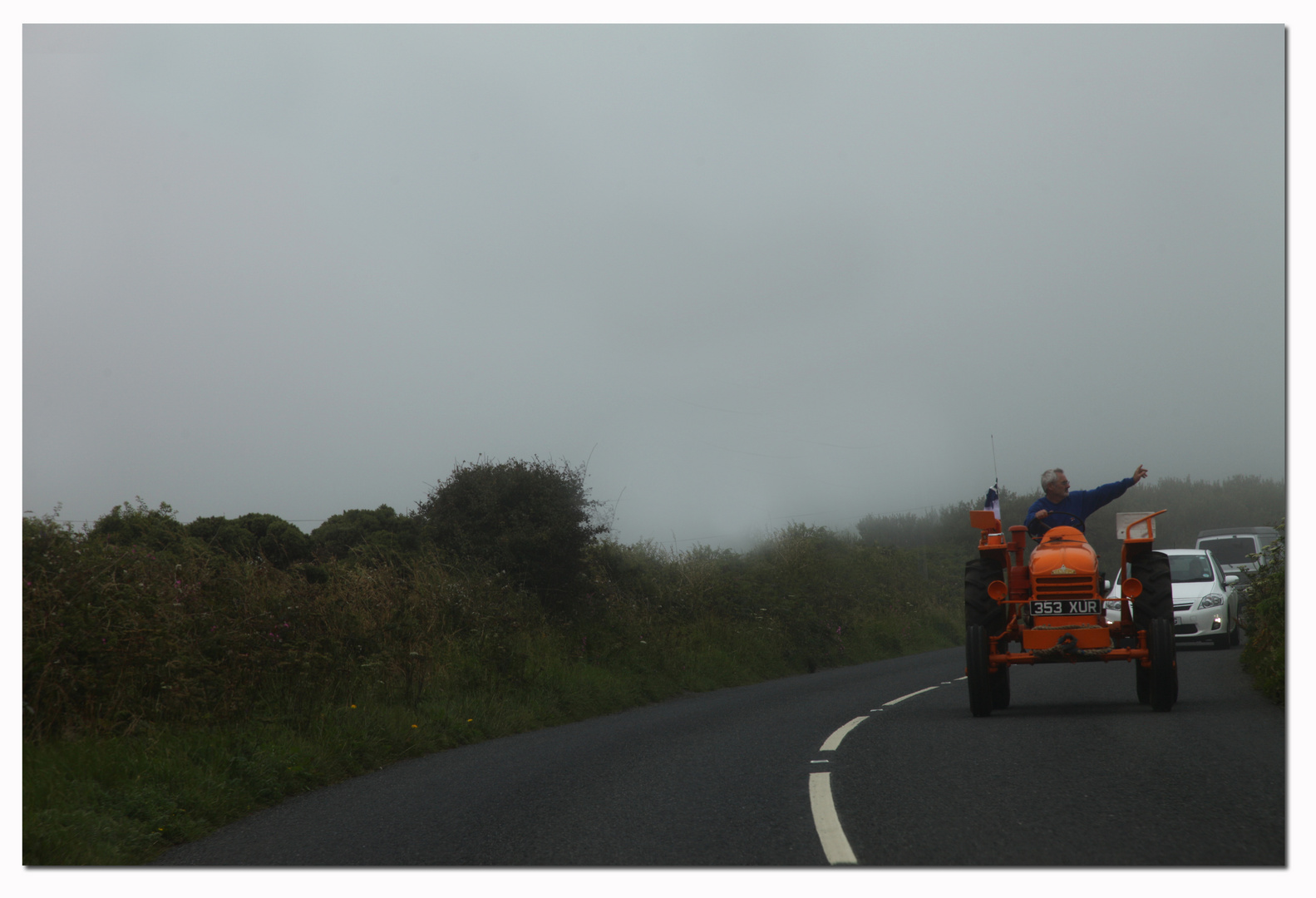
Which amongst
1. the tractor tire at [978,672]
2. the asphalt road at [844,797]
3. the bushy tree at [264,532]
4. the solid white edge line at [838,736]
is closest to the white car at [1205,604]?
the asphalt road at [844,797]

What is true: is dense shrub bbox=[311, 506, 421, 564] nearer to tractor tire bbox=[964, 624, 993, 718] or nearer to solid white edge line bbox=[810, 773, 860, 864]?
tractor tire bbox=[964, 624, 993, 718]

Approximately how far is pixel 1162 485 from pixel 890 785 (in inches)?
2205

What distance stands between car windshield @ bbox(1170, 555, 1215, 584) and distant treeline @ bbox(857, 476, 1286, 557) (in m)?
21.1

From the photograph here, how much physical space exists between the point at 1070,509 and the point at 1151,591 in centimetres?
109

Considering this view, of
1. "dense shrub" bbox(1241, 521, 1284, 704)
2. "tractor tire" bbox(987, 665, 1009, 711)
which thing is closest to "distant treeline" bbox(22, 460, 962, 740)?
"tractor tire" bbox(987, 665, 1009, 711)

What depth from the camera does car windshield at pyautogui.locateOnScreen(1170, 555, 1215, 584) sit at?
17.2m

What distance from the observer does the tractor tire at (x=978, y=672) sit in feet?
31.9

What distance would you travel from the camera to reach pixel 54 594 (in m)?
8.32

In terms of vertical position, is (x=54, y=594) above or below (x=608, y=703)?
above

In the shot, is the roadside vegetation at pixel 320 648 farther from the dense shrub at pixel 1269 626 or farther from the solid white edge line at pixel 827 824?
the dense shrub at pixel 1269 626

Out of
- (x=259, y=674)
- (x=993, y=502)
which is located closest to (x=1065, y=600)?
(x=993, y=502)

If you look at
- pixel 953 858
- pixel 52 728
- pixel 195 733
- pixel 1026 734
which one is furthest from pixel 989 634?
pixel 52 728

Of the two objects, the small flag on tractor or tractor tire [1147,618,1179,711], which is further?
the small flag on tractor

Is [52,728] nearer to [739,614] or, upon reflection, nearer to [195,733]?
[195,733]
